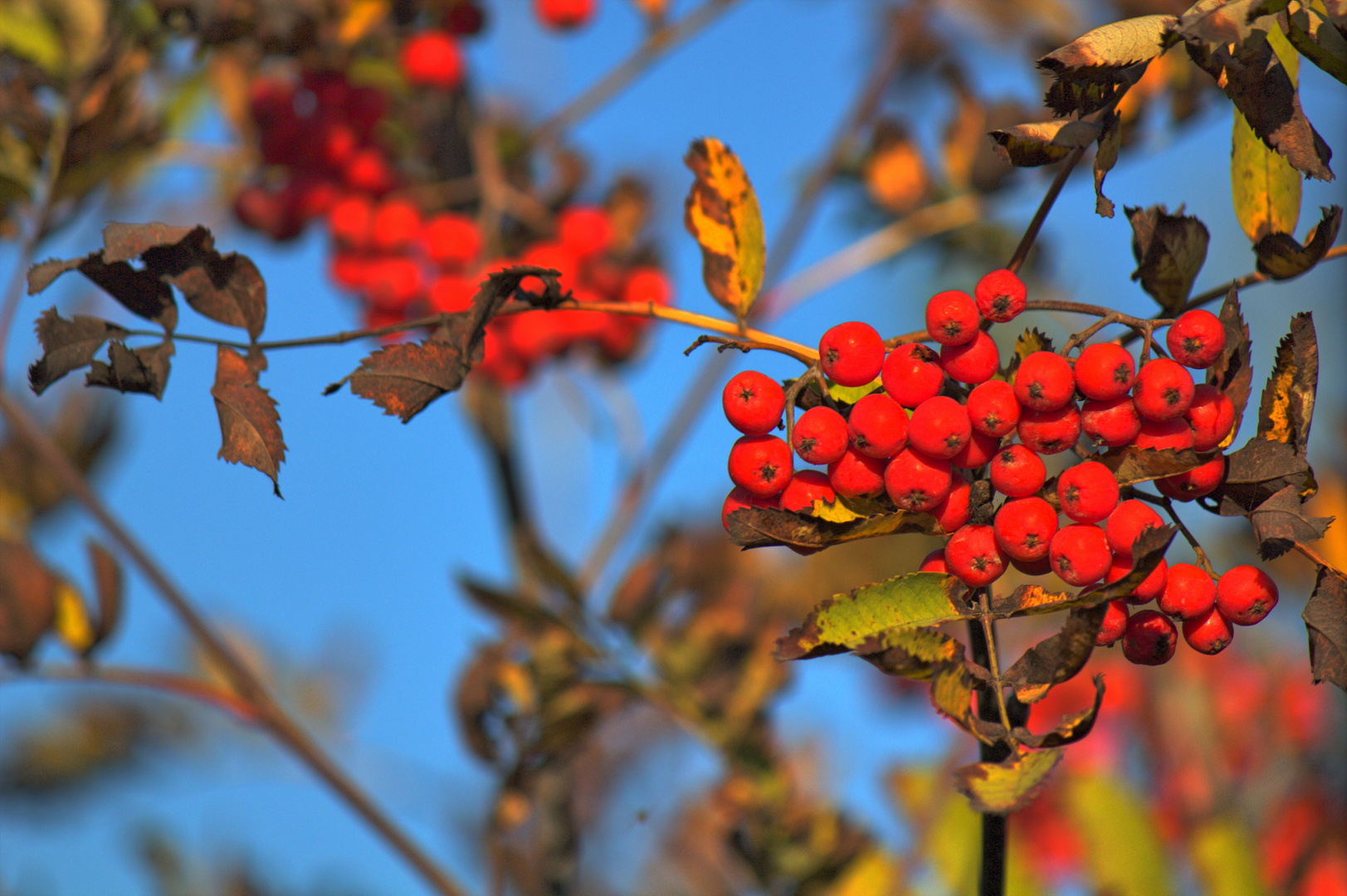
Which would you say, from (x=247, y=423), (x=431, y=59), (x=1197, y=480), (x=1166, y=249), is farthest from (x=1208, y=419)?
(x=431, y=59)

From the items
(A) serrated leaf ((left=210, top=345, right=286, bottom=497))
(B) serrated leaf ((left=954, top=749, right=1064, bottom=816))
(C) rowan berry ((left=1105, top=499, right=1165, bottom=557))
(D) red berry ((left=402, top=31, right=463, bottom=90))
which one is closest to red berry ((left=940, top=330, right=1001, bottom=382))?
(C) rowan berry ((left=1105, top=499, right=1165, bottom=557))

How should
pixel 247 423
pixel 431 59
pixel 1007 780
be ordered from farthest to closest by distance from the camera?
1. pixel 431 59
2. pixel 247 423
3. pixel 1007 780

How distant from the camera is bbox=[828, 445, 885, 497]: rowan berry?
571 mm

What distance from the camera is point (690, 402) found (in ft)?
4.93

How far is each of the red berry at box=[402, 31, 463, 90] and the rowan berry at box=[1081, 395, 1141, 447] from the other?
132 cm

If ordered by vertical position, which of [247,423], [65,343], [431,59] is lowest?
[247,423]

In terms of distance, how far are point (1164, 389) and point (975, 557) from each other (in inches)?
5.1

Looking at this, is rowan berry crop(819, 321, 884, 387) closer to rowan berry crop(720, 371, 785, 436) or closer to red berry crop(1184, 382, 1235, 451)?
rowan berry crop(720, 371, 785, 436)

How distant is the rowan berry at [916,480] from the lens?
1.77 feet

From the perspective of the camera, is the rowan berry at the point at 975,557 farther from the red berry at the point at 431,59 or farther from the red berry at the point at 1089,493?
the red berry at the point at 431,59

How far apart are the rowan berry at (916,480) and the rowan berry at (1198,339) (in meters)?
0.14

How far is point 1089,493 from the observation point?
534 mm

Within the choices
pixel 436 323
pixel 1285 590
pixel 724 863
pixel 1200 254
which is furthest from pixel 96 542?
pixel 1285 590

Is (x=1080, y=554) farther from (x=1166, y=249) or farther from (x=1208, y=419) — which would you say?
(x=1166, y=249)
